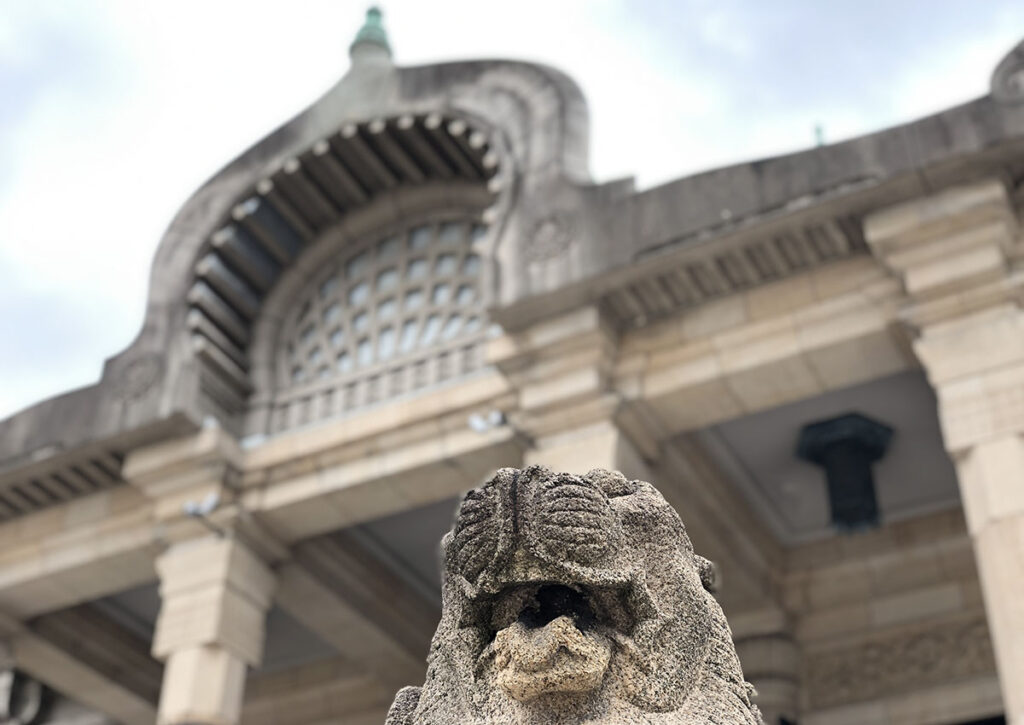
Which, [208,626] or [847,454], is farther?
[847,454]

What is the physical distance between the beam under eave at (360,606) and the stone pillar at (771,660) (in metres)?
3.18

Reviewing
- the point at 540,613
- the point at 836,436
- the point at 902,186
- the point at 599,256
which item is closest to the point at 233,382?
the point at 599,256

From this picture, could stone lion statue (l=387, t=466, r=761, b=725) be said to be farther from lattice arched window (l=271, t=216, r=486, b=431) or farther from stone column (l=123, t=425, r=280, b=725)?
lattice arched window (l=271, t=216, r=486, b=431)

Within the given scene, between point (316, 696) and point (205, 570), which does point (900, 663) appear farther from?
point (316, 696)

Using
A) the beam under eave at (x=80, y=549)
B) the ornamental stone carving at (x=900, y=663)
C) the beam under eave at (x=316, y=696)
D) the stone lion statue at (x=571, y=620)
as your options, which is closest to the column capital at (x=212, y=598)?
the beam under eave at (x=80, y=549)

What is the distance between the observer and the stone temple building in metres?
9.44

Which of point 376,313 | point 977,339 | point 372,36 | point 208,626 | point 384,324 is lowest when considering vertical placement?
point 208,626

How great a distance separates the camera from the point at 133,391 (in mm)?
12023

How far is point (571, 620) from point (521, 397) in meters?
8.06

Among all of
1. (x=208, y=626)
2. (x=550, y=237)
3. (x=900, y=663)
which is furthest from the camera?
(x=900, y=663)

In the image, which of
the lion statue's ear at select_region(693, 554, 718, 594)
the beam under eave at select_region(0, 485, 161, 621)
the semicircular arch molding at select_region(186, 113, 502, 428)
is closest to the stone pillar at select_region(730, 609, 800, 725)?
the semicircular arch molding at select_region(186, 113, 502, 428)

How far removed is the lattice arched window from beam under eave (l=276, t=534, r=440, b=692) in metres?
1.43

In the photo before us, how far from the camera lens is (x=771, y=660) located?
1257cm

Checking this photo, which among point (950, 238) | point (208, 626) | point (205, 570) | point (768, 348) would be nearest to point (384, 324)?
point (205, 570)
